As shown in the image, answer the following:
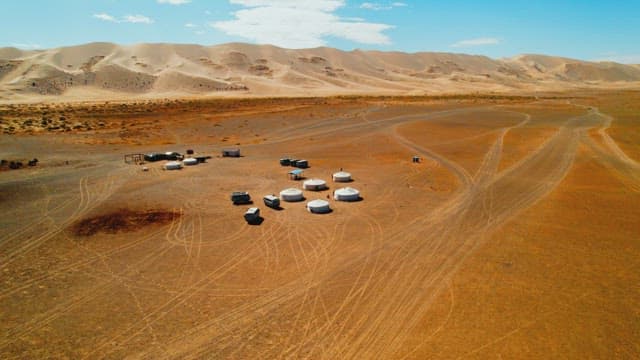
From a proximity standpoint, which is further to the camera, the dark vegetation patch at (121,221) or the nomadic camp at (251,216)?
the nomadic camp at (251,216)

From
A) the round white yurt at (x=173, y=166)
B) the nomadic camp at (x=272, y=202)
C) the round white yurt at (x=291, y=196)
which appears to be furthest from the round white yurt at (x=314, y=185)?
the round white yurt at (x=173, y=166)

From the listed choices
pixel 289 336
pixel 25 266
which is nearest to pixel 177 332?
pixel 289 336

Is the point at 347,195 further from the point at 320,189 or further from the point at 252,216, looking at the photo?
the point at 252,216

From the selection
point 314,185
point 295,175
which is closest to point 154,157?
point 295,175

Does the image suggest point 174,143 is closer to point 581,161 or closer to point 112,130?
point 112,130

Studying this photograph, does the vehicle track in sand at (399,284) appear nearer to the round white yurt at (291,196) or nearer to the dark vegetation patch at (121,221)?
the round white yurt at (291,196)

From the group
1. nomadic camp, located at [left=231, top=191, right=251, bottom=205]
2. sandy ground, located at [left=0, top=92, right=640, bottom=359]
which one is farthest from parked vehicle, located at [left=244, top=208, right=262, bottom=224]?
nomadic camp, located at [left=231, top=191, right=251, bottom=205]
